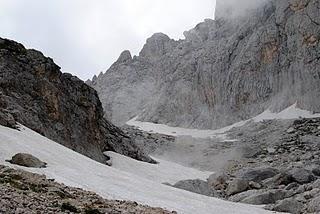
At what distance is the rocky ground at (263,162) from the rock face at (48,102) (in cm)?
1047

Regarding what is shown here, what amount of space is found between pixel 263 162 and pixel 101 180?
106 ft

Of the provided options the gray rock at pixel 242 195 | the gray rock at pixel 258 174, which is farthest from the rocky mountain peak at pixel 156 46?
the gray rock at pixel 242 195

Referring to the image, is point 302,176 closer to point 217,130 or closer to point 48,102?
point 48,102

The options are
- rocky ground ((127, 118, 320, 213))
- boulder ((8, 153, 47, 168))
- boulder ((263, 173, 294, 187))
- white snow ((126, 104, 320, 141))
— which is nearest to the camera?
boulder ((8, 153, 47, 168))

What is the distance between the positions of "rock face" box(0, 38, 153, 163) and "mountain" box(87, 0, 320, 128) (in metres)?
44.9

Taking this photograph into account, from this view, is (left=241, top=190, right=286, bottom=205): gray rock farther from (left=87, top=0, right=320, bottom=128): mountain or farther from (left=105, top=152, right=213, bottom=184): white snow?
(left=87, top=0, right=320, bottom=128): mountain

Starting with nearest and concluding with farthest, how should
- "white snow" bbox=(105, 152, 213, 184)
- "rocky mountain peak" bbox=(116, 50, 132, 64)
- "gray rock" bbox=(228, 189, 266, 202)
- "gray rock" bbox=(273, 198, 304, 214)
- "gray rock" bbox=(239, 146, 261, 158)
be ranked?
1. "gray rock" bbox=(273, 198, 304, 214)
2. "gray rock" bbox=(228, 189, 266, 202)
3. "white snow" bbox=(105, 152, 213, 184)
4. "gray rock" bbox=(239, 146, 261, 158)
5. "rocky mountain peak" bbox=(116, 50, 132, 64)

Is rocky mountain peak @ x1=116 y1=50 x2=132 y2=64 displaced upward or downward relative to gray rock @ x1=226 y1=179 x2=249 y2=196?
upward

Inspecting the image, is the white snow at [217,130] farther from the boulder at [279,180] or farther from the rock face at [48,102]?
the boulder at [279,180]

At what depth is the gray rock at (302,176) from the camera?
33.2 meters

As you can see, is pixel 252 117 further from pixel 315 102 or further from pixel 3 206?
pixel 3 206

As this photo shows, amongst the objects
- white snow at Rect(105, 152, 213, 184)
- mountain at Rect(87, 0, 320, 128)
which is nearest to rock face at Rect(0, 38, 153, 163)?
white snow at Rect(105, 152, 213, 184)

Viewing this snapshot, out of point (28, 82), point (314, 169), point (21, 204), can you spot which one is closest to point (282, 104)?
point (314, 169)

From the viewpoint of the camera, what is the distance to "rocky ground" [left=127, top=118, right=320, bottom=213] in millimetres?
27812
